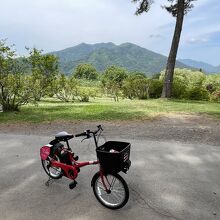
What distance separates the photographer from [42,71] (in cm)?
1323

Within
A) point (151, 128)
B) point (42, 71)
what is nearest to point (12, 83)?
point (42, 71)

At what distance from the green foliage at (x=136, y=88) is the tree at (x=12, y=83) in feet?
33.0

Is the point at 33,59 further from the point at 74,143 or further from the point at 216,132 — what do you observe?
the point at 216,132

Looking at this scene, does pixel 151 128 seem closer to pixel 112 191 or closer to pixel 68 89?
pixel 112 191

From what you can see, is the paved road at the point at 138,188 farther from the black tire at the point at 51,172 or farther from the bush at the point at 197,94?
the bush at the point at 197,94

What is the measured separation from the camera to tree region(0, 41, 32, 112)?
12.4 metres

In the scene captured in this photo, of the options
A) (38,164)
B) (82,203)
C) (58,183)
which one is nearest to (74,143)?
(38,164)

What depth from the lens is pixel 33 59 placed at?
12938mm

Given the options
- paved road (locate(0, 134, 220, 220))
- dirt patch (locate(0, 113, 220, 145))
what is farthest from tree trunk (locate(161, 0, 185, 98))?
paved road (locate(0, 134, 220, 220))

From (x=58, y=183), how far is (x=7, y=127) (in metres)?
5.53

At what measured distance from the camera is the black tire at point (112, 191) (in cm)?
416

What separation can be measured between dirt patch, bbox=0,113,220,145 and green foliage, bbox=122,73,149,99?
994cm

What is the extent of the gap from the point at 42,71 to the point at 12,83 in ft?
4.52

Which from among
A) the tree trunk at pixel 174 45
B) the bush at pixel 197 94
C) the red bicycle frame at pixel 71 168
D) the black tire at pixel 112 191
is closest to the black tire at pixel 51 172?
the red bicycle frame at pixel 71 168
